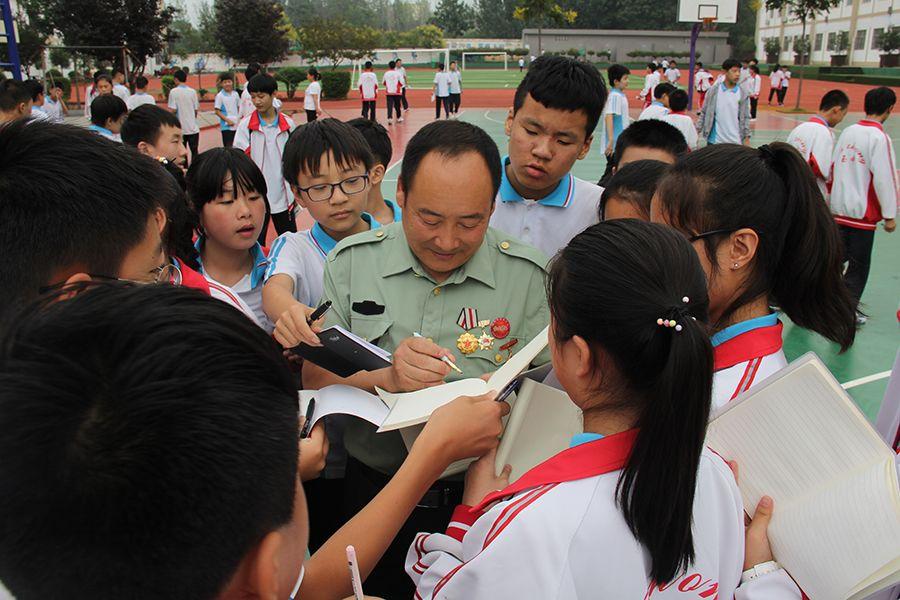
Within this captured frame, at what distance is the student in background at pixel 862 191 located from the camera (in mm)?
4953

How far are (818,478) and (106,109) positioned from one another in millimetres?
6644

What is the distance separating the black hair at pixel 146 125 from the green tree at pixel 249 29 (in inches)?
1304

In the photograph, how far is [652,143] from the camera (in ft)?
10.3

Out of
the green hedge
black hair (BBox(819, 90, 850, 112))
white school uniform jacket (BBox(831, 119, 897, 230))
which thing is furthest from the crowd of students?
the green hedge

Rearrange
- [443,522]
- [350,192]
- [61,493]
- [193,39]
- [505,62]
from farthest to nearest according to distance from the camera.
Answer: [193,39] < [505,62] < [350,192] < [443,522] < [61,493]

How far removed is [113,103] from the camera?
6.23 m

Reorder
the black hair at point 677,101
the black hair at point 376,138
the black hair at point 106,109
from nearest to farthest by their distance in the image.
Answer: the black hair at point 376,138 < the black hair at point 106,109 < the black hair at point 677,101

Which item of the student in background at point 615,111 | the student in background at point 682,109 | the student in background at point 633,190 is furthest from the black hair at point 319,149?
the student in background at point 615,111

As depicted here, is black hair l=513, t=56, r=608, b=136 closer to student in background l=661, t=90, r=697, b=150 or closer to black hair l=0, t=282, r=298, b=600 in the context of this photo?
black hair l=0, t=282, r=298, b=600

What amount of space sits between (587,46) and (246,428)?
190 ft

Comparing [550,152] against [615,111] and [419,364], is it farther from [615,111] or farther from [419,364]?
[615,111]

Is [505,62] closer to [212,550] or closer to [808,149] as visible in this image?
[808,149]

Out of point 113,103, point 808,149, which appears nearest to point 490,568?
point 808,149

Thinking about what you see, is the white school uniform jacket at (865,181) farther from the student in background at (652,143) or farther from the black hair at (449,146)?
the black hair at (449,146)
